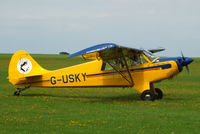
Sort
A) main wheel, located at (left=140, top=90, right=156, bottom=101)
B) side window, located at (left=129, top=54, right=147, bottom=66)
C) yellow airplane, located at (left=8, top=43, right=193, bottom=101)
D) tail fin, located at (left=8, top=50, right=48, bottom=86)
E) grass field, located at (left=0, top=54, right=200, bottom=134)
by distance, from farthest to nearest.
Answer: tail fin, located at (left=8, top=50, right=48, bottom=86) < side window, located at (left=129, top=54, right=147, bottom=66) < yellow airplane, located at (left=8, top=43, right=193, bottom=101) < main wheel, located at (left=140, top=90, right=156, bottom=101) < grass field, located at (left=0, top=54, right=200, bottom=134)

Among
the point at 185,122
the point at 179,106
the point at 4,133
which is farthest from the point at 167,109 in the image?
the point at 4,133

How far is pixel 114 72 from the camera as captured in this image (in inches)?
647

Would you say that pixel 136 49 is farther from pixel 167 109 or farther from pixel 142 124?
pixel 142 124

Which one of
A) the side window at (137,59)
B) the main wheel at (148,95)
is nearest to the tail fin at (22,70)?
the side window at (137,59)

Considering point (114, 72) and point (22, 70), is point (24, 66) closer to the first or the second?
point (22, 70)

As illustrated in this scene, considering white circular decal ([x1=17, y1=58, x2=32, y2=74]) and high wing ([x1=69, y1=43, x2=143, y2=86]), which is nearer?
high wing ([x1=69, y1=43, x2=143, y2=86])

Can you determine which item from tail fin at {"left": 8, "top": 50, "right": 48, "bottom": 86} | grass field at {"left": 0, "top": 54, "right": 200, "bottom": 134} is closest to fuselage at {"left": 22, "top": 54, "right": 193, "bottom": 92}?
tail fin at {"left": 8, "top": 50, "right": 48, "bottom": 86}

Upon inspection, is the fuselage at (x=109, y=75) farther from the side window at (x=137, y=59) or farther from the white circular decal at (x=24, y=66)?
the white circular decal at (x=24, y=66)

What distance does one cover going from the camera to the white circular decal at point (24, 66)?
17859mm

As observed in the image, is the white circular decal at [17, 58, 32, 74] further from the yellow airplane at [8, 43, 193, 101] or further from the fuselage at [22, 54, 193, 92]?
the fuselage at [22, 54, 193, 92]

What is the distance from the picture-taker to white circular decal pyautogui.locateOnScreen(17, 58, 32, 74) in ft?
58.6

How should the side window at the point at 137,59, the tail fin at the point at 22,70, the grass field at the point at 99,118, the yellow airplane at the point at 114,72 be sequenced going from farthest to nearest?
the tail fin at the point at 22,70, the side window at the point at 137,59, the yellow airplane at the point at 114,72, the grass field at the point at 99,118

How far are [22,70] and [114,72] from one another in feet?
15.3

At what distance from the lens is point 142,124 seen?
10.1m
